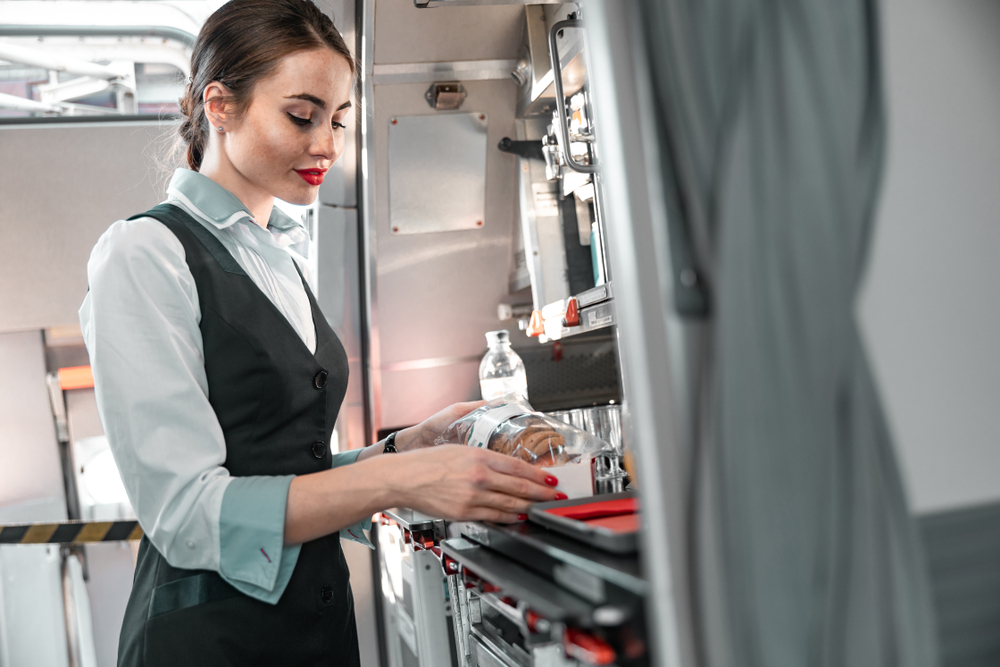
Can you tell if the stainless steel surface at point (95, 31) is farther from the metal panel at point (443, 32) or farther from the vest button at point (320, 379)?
the vest button at point (320, 379)

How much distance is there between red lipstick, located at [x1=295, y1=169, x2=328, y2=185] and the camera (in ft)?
4.60

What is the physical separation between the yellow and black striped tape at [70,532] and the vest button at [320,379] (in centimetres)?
181

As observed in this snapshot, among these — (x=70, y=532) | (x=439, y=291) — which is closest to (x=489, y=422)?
(x=439, y=291)

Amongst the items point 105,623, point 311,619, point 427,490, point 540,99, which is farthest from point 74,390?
point 427,490

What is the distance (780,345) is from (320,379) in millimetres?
827

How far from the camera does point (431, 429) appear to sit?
1.55m

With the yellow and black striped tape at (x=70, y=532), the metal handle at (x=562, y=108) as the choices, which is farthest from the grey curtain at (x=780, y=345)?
the yellow and black striped tape at (x=70, y=532)

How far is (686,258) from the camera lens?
2.04ft

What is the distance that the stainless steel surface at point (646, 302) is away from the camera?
0.59 m

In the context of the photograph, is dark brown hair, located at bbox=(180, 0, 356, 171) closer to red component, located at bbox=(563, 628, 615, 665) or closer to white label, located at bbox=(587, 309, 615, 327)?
white label, located at bbox=(587, 309, 615, 327)

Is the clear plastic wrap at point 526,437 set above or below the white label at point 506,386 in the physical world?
below

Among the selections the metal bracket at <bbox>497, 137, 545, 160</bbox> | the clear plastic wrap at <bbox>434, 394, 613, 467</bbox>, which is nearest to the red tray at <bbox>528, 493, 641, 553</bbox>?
the clear plastic wrap at <bbox>434, 394, 613, 467</bbox>

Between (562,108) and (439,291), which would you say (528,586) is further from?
(439,291)

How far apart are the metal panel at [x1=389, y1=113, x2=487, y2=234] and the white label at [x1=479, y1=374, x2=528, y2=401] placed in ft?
1.84
